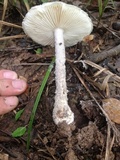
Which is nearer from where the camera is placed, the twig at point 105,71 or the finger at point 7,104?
the finger at point 7,104

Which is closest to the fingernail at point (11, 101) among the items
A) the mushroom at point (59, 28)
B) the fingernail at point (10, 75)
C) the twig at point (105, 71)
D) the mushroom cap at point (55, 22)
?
the fingernail at point (10, 75)

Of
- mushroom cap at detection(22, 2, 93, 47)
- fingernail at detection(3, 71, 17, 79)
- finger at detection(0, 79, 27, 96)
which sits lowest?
finger at detection(0, 79, 27, 96)

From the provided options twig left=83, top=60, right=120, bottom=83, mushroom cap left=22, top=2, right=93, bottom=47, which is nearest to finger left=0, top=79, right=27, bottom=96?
mushroom cap left=22, top=2, right=93, bottom=47

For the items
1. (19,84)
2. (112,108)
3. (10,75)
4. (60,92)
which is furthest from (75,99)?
(10,75)

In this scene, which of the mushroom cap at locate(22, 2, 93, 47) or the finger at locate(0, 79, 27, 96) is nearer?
the mushroom cap at locate(22, 2, 93, 47)

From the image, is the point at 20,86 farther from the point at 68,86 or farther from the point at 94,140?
the point at 94,140

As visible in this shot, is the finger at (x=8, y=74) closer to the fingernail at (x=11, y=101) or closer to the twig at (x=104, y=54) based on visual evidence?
the fingernail at (x=11, y=101)

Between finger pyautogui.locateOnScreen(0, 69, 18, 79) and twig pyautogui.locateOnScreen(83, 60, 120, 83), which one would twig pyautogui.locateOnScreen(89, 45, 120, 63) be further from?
finger pyautogui.locateOnScreen(0, 69, 18, 79)
